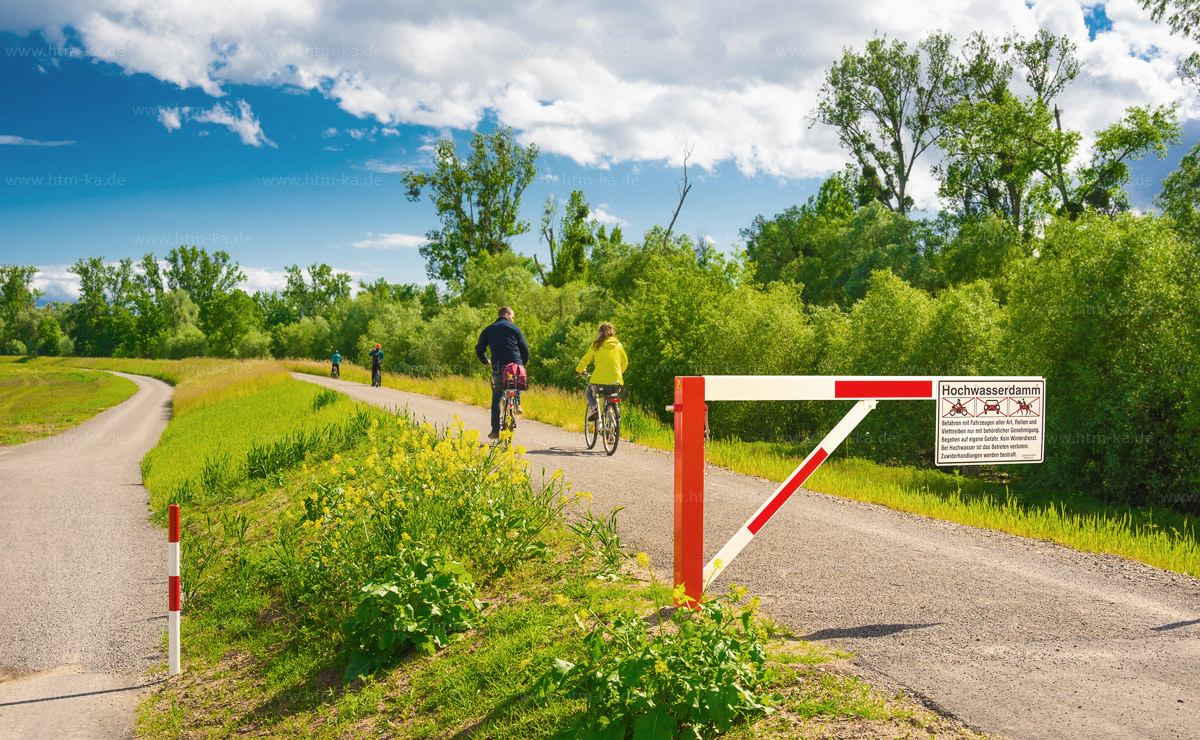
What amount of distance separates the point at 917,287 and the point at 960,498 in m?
21.3

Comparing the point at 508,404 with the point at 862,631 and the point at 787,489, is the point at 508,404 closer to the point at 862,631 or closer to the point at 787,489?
the point at 787,489

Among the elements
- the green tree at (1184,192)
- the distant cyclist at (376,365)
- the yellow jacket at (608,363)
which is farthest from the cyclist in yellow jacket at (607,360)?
the distant cyclist at (376,365)

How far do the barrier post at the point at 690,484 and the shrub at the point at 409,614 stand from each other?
5.38ft

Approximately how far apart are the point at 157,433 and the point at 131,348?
91.3 meters

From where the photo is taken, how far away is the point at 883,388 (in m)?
4.27

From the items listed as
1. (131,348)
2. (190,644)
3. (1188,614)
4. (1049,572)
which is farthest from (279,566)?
(131,348)

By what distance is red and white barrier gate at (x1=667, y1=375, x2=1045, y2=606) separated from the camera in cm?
405

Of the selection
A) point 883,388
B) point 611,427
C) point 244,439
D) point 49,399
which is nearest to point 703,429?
point 883,388

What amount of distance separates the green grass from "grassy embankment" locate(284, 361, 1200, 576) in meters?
21.6

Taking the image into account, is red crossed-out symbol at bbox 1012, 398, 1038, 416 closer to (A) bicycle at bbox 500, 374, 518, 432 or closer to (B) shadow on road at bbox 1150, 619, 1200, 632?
(B) shadow on road at bbox 1150, 619, 1200, 632

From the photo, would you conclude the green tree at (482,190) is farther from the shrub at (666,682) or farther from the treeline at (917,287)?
the shrub at (666,682)

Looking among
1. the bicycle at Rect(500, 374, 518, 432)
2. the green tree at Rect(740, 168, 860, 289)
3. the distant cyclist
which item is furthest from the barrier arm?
the green tree at Rect(740, 168, 860, 289)

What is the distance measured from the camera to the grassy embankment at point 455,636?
10.8 feet

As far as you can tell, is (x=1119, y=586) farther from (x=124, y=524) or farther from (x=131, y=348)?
(x=131, y=348)
